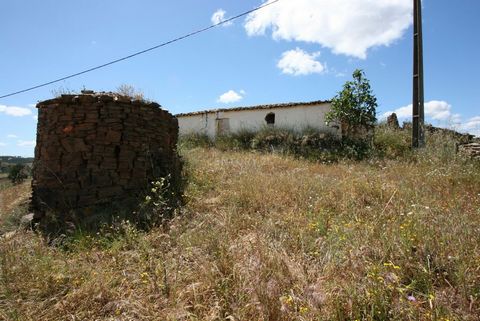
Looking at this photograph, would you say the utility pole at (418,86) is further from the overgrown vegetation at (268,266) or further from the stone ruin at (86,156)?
the stone ruin at (86,156)

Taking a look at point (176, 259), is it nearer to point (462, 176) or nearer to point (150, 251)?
point (150, 251)

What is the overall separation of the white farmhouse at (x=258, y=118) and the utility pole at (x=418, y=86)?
10.1 ft

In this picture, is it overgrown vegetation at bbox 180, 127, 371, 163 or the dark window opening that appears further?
the dark window opening

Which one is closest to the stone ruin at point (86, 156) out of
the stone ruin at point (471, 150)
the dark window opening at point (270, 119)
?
the stone ruin at point (471, 150)

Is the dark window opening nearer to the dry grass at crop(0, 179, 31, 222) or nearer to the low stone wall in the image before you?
the low stone wall

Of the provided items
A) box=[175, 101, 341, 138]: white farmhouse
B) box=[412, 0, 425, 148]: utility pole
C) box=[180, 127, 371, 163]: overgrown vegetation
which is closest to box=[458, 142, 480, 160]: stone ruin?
box=[412, 0, 425, 148]: utility pole

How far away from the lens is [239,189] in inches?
211

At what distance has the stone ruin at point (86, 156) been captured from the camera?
5.21 m

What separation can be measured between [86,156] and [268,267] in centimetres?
375

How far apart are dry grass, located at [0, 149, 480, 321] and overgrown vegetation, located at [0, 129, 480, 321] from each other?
0.03ft

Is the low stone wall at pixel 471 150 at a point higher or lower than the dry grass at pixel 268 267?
higher

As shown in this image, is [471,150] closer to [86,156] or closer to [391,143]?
[391,143]

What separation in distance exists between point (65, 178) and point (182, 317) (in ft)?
12.1

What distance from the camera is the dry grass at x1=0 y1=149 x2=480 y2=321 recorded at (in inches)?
94.3
